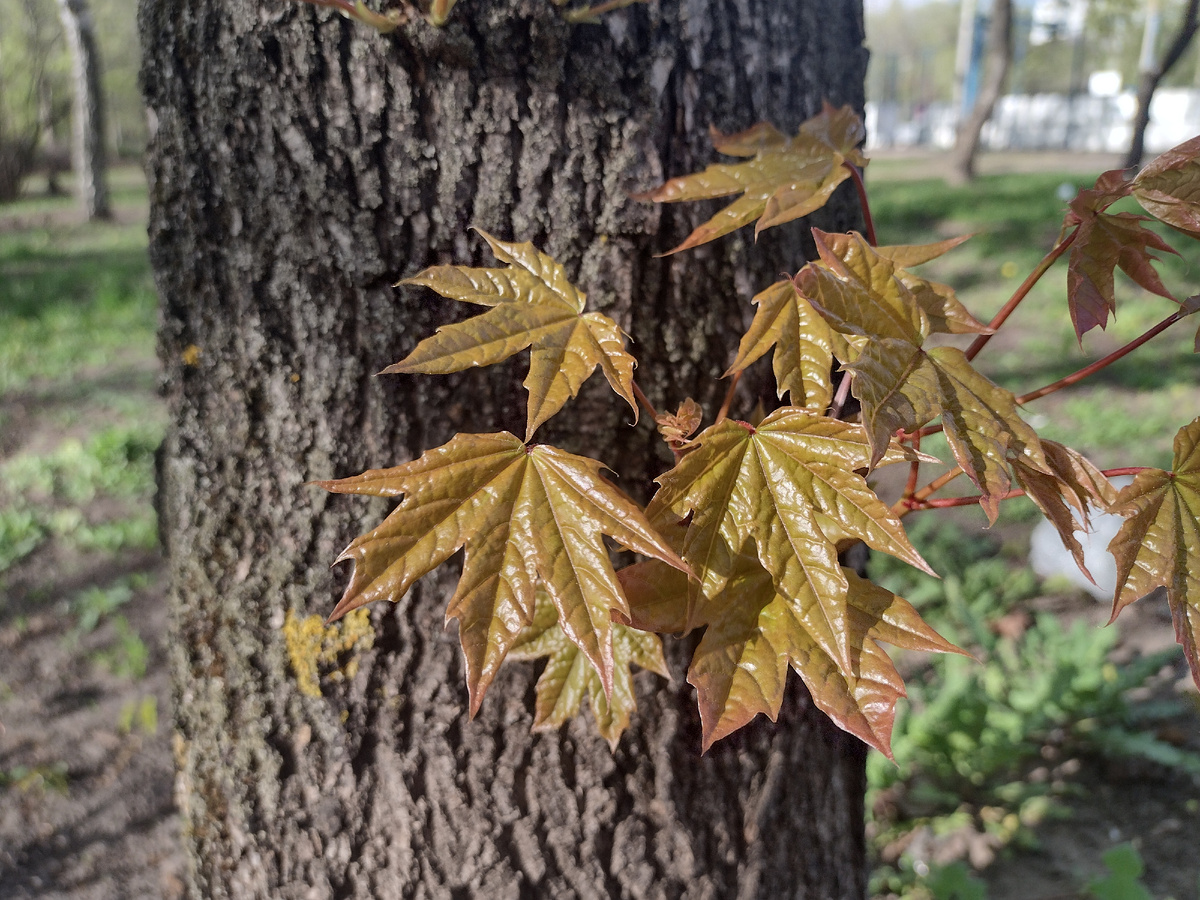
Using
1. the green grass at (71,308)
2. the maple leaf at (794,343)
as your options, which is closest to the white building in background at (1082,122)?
→ the green grass at (71,308)

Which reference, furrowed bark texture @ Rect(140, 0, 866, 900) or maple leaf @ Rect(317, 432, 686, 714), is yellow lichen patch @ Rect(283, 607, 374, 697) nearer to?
furrowed bark texture @ Rect(140, 0, 866, 900)

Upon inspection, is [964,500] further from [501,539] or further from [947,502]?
[501,539]

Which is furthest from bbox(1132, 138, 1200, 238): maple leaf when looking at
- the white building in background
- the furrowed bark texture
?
the white building in background

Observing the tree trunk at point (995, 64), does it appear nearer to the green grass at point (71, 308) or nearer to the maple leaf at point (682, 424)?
the green grass at point (71, 308)

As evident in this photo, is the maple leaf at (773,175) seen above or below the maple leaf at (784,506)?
above

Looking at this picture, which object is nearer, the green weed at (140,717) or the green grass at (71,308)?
the green weed at (140,717)

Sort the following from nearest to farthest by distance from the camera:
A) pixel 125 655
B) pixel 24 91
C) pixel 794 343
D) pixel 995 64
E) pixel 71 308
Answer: pixel 794 343
pixel 125 655
pixel 71 308
pixel 995 64
pixel 24 91

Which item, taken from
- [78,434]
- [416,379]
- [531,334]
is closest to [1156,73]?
[531,334]

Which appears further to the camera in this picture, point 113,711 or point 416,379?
point 113,711
